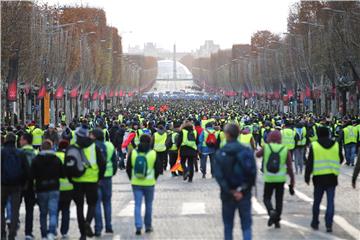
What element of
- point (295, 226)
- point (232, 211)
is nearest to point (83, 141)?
point (232, 211)

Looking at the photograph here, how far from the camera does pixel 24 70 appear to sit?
6475cm

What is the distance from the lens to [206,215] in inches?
832

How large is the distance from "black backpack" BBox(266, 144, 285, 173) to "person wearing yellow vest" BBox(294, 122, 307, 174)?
A: 45.4 ft

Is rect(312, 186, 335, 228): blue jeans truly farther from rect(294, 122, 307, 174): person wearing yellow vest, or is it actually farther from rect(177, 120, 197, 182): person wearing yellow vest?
rect(294, 122, 307, 174): person wearing yellow vest

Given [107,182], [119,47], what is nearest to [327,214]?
[107,182]

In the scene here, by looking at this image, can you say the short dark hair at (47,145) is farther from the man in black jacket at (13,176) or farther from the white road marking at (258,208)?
the white road marking at (258,208)

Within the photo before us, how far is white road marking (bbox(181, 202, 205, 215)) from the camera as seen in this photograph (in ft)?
71.7

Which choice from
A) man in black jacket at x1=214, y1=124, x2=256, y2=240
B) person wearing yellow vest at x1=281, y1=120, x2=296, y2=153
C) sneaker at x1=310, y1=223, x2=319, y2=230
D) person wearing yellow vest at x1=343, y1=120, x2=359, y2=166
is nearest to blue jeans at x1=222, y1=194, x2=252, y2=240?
man in black jacket at x1=214, y1=124, x2=256, y2=240

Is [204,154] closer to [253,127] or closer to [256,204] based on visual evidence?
[256,204]

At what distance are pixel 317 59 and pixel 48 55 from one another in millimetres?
21507

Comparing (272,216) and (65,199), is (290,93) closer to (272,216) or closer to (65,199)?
(272,216)

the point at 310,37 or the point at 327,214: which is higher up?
the point at 310,37

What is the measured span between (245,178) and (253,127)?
96.7ft

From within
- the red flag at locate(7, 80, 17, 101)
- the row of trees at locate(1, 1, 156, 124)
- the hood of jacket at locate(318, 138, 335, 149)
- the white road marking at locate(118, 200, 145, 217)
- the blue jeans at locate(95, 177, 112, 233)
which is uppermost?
the row of trees at locate(1, 1, 156, 124)
